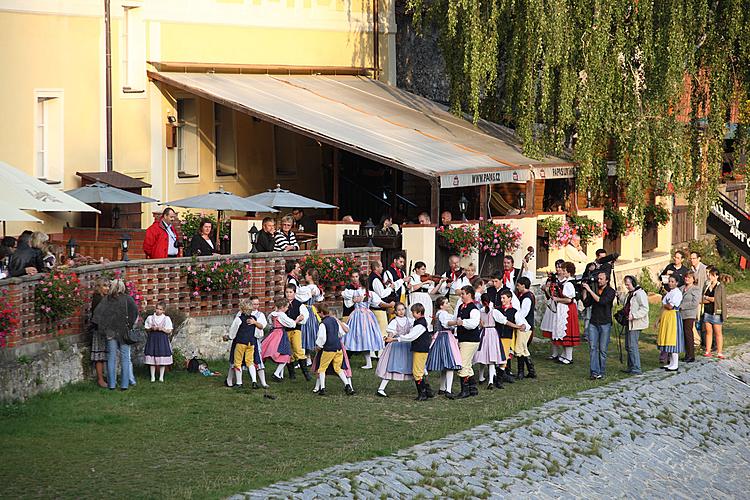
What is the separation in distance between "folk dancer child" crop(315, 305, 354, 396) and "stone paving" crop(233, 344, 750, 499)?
2.62m

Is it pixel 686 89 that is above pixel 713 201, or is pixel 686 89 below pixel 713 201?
above

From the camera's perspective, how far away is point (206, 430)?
56.5ft

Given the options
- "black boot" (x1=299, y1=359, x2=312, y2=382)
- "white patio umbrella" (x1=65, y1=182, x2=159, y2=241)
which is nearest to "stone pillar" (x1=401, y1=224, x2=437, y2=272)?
"white patio umbrella" (x1=65, y1=182, x2=159, y2=241)

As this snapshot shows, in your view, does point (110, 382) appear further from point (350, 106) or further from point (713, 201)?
point (713, 201)

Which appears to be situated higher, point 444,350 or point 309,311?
point 309,311

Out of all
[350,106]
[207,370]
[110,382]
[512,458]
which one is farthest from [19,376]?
[350,106]

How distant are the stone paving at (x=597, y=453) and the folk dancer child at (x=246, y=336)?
3696 millimetres

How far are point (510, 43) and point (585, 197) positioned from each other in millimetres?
3990

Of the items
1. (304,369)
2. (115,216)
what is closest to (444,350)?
(304,369)

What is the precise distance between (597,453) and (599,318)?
352 centimetres

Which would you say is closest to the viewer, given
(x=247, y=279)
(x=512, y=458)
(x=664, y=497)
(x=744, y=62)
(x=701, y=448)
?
(x=512, y=458)

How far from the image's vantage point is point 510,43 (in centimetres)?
2997

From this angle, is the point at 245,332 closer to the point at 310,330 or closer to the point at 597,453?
the point at 310,330

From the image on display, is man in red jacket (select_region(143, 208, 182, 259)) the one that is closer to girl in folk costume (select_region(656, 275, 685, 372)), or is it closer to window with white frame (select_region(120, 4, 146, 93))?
window with white frame (select_region(120, 4, 146, 93))
